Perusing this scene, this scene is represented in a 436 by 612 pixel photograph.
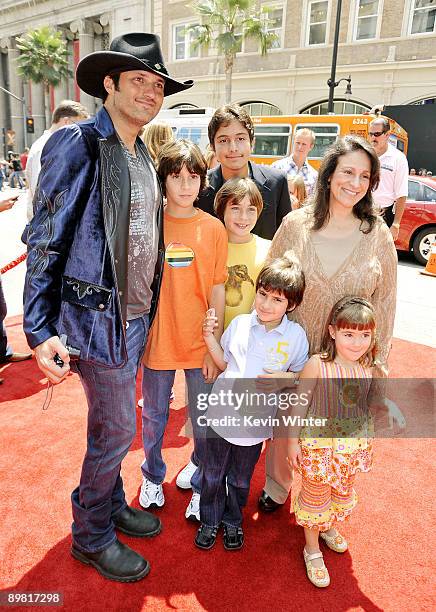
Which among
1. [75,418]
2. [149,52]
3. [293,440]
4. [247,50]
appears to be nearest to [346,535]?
[293,440]

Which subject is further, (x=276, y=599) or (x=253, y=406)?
(x=253, y=406)

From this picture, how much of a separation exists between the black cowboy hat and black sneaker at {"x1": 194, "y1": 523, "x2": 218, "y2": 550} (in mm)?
2169

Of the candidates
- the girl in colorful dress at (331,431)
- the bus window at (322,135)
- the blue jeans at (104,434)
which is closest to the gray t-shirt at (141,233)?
the blue jeans at (104,434)

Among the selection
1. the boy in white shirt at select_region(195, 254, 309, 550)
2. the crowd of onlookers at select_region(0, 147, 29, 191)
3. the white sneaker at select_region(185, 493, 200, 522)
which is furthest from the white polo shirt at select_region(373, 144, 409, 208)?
the crowd of onlookers at select_region(0, 147, 29, 191)

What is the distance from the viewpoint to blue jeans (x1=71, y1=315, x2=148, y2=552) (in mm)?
1923

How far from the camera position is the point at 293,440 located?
2.15 metres

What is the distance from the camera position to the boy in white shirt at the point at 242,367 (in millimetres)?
2125

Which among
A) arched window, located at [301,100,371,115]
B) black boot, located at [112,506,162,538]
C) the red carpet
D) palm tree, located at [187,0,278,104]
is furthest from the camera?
palm tree, located at [187,0,278,104]

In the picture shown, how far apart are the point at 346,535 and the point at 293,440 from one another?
762 mm

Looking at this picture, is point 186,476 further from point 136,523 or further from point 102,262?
point 102,262

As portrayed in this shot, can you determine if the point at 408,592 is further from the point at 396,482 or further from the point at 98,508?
the point at 98,508

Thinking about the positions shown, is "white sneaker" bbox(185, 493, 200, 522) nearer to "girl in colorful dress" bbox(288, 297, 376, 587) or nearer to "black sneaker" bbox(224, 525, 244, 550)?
"black sneaker" bbox(224, 525, 244, 550)

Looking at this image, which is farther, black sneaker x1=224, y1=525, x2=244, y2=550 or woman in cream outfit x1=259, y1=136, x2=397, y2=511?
black sneaker x1=224, y1=525, x2=244, y2=550

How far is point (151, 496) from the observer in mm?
2566
